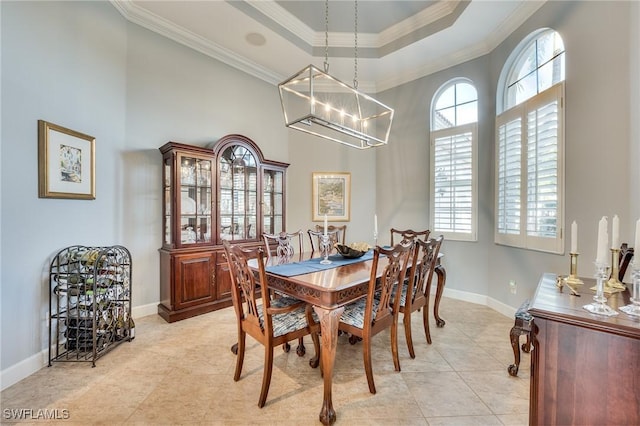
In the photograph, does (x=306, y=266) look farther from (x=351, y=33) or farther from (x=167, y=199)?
(x=351, y=33)

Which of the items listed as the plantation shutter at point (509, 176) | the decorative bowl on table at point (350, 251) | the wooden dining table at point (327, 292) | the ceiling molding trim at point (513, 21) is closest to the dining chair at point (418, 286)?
the wooden dining table at point (327, 292)

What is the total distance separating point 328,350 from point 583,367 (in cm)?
117

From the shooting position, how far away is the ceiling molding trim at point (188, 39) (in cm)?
297

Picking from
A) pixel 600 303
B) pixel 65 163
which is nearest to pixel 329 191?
pixel 65 163

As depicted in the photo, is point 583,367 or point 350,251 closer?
point 583,367

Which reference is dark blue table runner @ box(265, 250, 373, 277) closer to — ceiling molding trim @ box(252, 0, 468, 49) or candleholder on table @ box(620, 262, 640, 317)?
candleholder on table @ box(620, 262, 640, 317)

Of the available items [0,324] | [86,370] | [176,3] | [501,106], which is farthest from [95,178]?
[501,106]

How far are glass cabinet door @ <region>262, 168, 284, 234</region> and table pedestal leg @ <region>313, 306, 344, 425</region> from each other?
257cm

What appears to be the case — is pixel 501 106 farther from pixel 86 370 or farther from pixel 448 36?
pixel 86 370

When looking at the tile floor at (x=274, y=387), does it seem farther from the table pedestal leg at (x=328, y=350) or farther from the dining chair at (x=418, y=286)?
the dining chair at (x=418, y=286)

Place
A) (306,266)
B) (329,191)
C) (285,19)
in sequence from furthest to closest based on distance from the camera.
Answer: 1. (329,191)
2. (285,19)
3. (306,266)

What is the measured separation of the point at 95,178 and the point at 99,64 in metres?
1.15

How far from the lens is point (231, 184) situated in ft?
11.9

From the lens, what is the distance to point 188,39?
3432 millimetres
